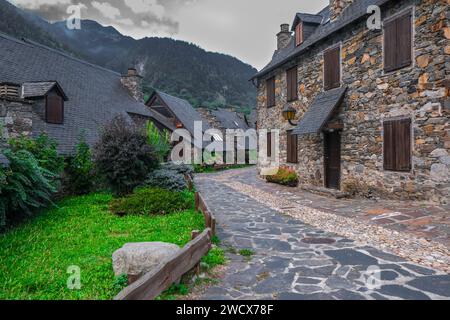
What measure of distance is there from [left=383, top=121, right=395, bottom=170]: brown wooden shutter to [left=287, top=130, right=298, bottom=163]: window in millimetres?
5361

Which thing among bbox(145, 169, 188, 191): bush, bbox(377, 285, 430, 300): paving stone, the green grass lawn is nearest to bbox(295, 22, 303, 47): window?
bbox(145, 169, 188, 191): bush

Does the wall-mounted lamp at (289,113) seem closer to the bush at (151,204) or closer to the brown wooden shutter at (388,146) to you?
the brown wooden shutter at (388,146)

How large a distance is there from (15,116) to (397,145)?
1185 cm

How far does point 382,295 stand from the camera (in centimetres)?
390

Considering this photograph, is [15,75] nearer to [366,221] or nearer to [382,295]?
[366,221]

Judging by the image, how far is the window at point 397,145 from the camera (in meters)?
9.44

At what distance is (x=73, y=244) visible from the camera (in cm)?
633

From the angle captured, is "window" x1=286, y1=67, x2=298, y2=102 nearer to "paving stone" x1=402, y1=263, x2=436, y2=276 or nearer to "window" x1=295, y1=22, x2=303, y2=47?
"window" x1=295, y1=22, x2=303, y2=47

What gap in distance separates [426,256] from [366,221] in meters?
2.53

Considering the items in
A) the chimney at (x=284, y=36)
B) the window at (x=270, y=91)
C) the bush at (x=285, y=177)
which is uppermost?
the chimney at (x=284, y=36)

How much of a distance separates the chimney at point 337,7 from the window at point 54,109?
12353mm

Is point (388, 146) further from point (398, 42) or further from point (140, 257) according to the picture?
point (140, 257)

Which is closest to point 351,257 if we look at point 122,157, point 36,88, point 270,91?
point 122,157

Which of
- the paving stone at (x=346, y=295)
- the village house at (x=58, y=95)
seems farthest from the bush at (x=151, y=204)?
the paving stone at (x=346, y=295)
